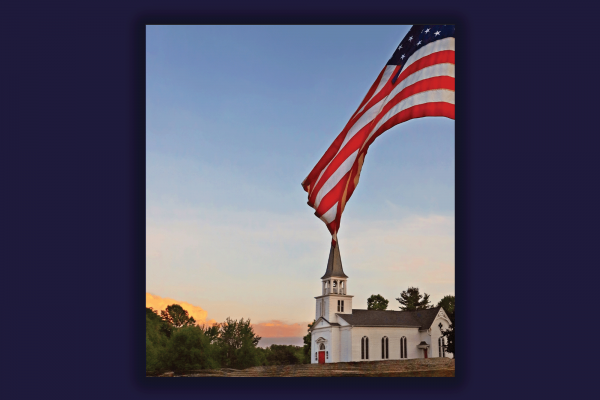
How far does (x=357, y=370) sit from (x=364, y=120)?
1597 mm

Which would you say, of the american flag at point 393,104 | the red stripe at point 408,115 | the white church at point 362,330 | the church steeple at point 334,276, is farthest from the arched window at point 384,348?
the red stripe at point 408,115

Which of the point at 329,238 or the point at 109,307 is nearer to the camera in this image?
the point at 109,307

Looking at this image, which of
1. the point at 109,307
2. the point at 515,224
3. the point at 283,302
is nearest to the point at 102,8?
the point at 109,307

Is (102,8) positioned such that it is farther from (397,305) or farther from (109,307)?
(397,305)

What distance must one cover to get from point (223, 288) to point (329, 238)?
78cm

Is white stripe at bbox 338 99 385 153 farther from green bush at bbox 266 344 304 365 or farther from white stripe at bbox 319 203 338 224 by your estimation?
green bush at bbox 266 344 304 365

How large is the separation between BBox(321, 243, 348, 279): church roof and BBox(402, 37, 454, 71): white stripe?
4.12 feet

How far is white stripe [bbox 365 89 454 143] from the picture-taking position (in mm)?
3670

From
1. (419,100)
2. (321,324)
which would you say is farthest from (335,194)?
(321,324)

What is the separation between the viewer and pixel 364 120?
12.6ft

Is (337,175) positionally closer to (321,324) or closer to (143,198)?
(321,324)

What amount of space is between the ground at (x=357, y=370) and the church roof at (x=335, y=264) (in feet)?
1.90

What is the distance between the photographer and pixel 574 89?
12.6 feet

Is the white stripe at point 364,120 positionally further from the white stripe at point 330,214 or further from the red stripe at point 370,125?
the white stripe at point 330,214
